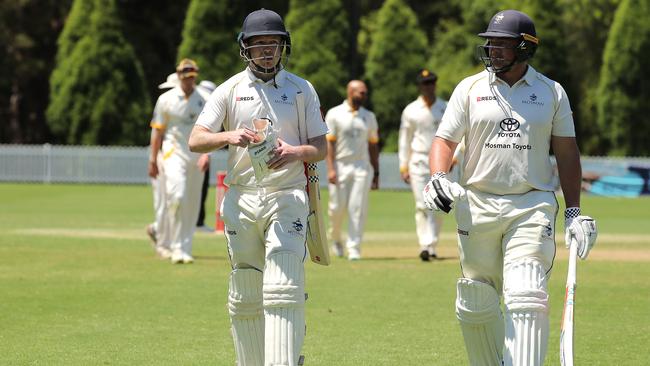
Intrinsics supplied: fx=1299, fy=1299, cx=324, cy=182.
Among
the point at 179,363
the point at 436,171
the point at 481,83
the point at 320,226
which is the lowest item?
the point at 179,363

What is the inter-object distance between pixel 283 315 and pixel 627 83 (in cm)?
3388

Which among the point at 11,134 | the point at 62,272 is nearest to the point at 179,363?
the point at 62,272

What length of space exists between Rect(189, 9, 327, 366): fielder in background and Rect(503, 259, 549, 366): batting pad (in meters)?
1.17

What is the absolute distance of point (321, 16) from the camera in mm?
40406

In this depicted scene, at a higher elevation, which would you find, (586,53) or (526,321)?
(526,321)

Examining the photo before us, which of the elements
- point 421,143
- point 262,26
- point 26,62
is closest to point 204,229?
point 421,143

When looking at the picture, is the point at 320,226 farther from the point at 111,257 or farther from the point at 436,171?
the point at 111,257

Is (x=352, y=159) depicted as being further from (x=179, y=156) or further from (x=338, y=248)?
(x=179, y=156)

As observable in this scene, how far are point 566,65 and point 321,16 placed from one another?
7751 mm

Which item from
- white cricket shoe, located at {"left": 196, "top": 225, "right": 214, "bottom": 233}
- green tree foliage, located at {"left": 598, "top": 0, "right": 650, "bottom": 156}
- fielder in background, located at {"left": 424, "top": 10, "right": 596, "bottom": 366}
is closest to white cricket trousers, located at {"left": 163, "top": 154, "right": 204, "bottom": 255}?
white cricket shoe, located at {"left": 196, "top": 225, "right": 214, "bottom": 233}

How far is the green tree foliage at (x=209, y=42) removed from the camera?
4050cm

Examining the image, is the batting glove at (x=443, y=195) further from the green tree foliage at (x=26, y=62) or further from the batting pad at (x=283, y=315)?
the green tree foliage at (x=26, y=62)

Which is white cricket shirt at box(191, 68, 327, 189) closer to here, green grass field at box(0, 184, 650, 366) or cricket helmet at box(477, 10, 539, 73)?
cricket helmet at box(477, 10, 539, 73)

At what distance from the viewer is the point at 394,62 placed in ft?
137
